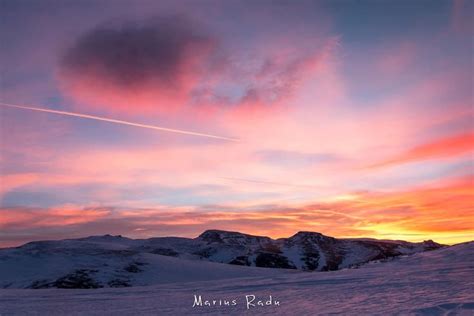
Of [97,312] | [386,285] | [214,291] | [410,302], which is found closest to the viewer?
[410,302]

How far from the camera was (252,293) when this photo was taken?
2231cm

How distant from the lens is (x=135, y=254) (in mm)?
97875

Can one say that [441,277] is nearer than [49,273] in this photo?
Yes

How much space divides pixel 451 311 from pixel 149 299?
15.0m

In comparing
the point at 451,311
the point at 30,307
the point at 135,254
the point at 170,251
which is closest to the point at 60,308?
the point at 30,307

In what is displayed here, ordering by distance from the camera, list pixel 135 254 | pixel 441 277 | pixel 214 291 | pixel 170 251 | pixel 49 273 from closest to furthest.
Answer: pixel 441 277
pixel 214 291
pixel 49 273
pixel 135 254
pixel 170 251

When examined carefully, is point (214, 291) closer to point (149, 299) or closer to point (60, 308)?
point (149, 299)

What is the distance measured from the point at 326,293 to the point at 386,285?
9.72 ft

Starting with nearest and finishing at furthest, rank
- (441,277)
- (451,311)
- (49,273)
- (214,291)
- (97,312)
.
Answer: (451,311) < (97,312) < (441,277) < (214,291) < (49,273)

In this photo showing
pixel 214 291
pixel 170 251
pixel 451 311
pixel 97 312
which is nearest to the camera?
pixel 451 311

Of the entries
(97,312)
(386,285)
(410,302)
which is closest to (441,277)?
(386,285)

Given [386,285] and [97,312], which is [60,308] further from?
[386,285]

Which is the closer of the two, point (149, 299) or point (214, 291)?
point (149, 299)

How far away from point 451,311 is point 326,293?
741cm
